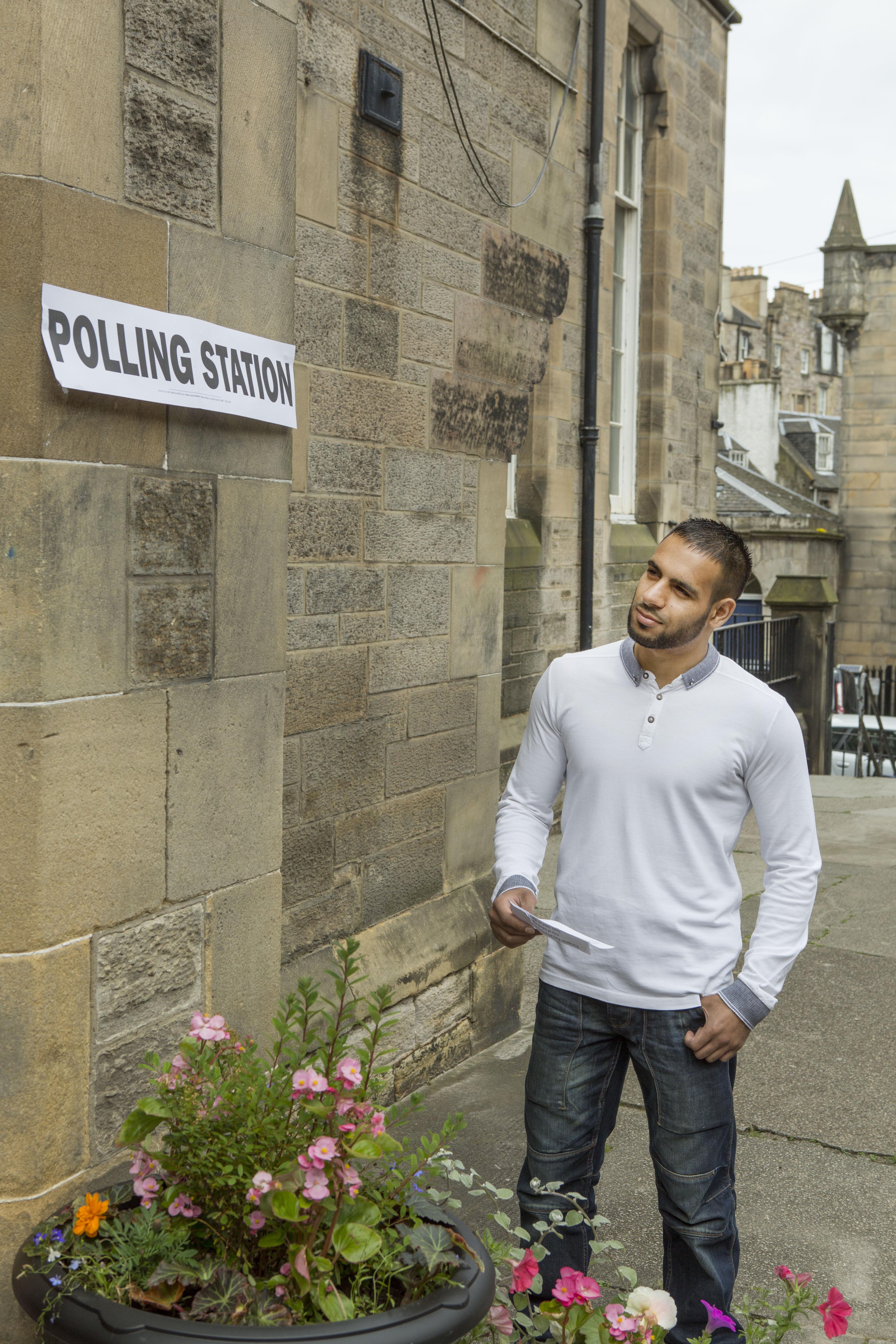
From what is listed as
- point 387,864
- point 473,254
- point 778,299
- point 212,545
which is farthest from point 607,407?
point 778,299

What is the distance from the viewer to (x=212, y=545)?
112 inches

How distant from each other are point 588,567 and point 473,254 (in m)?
4.89

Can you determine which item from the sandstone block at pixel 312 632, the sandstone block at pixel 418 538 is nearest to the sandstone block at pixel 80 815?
the sandstone block at pixel 312 632

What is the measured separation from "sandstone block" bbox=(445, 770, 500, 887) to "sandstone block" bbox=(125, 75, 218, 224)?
231 cm

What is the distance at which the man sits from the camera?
2.52m

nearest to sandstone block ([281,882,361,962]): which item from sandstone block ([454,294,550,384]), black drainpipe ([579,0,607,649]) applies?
sandstone block ([454,294,550,384])

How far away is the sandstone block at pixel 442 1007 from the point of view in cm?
429

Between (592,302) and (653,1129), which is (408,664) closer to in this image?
(653,1129)

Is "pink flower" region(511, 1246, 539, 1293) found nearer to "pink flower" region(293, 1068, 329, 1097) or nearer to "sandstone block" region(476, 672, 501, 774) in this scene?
"pink flower" region(293, 1068, 329, 1097)

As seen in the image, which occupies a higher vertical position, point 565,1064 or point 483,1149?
point 565,1064

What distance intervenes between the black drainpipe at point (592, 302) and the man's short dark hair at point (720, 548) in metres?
6.47

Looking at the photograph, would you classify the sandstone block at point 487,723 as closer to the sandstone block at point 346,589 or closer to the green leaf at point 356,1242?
the sandstone block at point 346,589

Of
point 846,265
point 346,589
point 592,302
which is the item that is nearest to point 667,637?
point 346,589

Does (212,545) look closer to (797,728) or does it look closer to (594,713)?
(594,713)
